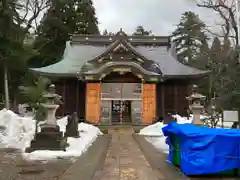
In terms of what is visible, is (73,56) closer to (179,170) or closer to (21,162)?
(21,162)

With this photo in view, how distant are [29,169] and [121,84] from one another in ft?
56.9

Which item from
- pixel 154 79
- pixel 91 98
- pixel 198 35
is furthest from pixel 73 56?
pixel 198 35

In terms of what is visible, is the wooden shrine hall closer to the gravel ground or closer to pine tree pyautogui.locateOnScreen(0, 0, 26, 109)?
pine tree pyautogui.locateOnScreen(0, 0, 26, 109)

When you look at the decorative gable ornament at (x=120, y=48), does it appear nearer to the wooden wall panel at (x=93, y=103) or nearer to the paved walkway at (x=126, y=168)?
the wooden wall panel at (x=93, y=103)

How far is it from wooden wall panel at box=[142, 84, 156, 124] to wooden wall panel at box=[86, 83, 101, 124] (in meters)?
3.49

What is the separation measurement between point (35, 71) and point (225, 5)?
17103 millimetres

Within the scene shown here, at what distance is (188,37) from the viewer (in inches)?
2096

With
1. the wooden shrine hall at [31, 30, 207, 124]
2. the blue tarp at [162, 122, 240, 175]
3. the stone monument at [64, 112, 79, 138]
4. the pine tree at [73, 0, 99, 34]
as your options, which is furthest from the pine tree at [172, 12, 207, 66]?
the blue tarp at [162, 122, 240, 175]

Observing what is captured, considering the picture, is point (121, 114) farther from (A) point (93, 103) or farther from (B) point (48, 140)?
(B) point (48, 140)

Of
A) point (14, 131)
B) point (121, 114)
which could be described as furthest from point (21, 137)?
point (121, 114)

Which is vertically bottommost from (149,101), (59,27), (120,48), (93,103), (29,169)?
(29,169)

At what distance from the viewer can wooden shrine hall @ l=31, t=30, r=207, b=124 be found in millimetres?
24219

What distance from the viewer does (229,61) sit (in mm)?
16953

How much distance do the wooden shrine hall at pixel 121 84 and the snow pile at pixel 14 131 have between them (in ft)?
30.9
